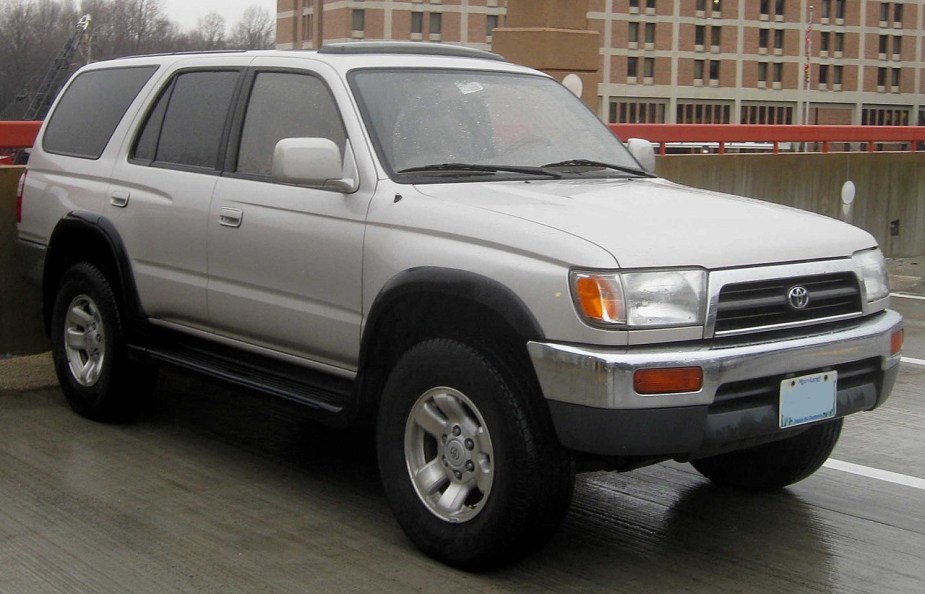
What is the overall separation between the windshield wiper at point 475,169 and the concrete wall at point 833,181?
6.88 meters

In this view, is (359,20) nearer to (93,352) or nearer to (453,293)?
(93,352)

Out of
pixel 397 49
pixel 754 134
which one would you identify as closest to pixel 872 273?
pixel 397 49

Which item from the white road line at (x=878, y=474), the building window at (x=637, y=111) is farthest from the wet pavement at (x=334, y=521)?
the building window at (x=637, y=111)

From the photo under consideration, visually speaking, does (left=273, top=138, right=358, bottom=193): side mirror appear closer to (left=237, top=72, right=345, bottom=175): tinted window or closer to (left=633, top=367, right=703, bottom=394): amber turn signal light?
(left=237, top=72, right=345, bottom=175): tinted window

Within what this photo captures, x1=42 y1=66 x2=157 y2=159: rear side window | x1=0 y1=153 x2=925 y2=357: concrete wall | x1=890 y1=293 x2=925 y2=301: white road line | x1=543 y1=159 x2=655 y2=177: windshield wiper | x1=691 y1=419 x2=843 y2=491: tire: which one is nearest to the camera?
x1=691 y1=419 x2=843 y2=491: tire

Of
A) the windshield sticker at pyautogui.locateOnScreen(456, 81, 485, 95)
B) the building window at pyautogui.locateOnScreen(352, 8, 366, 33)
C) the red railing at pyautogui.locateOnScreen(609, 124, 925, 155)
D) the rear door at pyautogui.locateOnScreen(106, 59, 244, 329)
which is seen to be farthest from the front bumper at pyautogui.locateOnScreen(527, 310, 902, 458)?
the building window at pyautogui.locateOnScreen(352, 8, 366, 33)

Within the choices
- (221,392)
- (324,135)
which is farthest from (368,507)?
(221,392)

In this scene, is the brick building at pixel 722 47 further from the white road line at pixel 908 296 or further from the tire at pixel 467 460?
the tire at pixel 467 460

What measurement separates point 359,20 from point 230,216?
267 feet

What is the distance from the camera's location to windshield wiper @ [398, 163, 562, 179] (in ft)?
16.7

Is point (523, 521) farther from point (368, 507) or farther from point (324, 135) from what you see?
point (324, 135)

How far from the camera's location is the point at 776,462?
17.9 feet

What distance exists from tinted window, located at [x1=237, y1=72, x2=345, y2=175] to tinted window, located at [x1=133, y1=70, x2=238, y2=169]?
0.67 ft

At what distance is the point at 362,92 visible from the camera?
530cm
